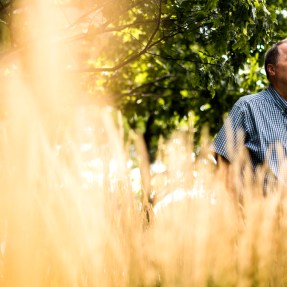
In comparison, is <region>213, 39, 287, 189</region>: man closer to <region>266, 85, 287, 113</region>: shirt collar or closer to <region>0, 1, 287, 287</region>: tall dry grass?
<region>266, 85, 287, 113</region>: shirt collar

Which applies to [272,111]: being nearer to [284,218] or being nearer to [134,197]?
[284,218]

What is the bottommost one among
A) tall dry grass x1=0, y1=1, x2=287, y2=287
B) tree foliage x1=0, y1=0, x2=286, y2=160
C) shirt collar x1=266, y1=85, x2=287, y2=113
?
tall dry grass x1=0, y1=1, x2=287, y2=287

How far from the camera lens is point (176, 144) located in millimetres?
2432

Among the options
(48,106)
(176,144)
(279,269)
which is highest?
(48,106)

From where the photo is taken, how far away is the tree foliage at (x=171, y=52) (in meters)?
4.04

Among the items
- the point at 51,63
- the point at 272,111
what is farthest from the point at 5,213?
the point at 51,63

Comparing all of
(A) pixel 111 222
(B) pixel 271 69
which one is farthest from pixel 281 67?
(A) pixel 111 222

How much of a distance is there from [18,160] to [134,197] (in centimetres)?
49

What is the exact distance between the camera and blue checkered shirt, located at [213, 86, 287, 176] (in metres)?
3.45

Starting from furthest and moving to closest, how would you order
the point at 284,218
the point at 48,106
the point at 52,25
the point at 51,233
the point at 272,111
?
the point at 48,106, the point at 52,25, the point at 272,111, the point at 284,218, the point at 51,233

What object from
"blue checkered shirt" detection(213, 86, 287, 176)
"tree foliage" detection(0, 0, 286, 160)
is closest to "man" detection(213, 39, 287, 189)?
"blue checkered shirt" detection(213, 86, 287, 176)

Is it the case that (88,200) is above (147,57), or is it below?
below

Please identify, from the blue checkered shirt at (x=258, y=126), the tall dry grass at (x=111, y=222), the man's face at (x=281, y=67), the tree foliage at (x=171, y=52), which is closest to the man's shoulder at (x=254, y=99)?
the blue checkered shirt at (x=258, y=126)

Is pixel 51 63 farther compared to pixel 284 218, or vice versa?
pixel 51 63
